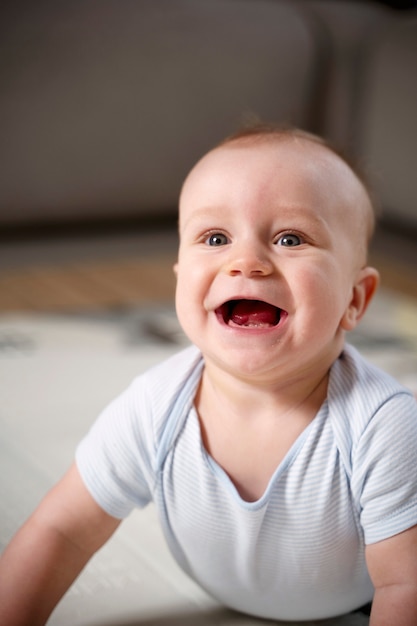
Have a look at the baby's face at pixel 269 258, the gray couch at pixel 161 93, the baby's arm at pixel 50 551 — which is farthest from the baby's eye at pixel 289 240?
the gray couch at pixel 161 93

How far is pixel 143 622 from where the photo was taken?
0.69 meters

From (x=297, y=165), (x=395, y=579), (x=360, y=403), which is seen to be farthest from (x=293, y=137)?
(x=395, y=579)

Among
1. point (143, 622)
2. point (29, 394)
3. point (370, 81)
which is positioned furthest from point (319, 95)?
point (143, 622)

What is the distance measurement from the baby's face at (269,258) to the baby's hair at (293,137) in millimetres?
14

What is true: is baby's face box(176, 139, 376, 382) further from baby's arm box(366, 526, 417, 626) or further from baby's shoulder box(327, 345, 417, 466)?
baby's arm box(366, 526, 417, 626)

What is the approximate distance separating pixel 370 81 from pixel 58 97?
61 centimetres

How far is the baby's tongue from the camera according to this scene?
1.98 ft

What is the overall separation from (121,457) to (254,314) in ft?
0.50

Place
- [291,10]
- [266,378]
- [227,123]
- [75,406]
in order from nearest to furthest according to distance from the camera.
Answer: [266,378] < [75,406] < [227,123] < [291,10]

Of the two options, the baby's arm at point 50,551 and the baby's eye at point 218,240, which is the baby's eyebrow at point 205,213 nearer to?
the baby's eye at point 218,240

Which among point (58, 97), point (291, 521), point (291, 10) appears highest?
point (291, 10)

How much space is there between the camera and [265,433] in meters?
0.65

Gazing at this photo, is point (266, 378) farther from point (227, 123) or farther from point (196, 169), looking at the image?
point (227, 123)

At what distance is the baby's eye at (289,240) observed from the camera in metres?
0.61
